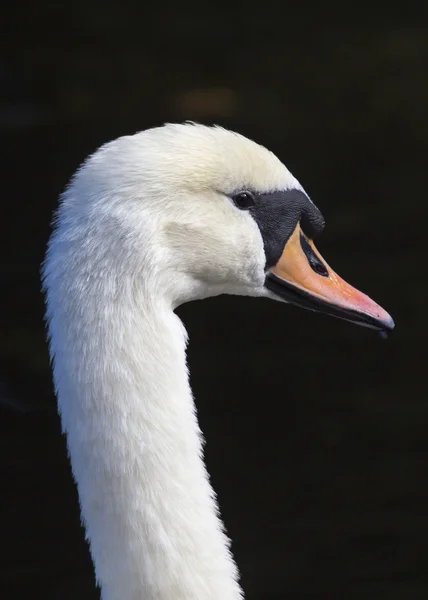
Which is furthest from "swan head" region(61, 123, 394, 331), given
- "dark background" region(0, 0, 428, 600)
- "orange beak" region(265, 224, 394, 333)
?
"dark background" region(0, 0, 428, 600)

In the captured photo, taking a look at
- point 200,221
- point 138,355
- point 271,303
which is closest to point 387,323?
point 200,221

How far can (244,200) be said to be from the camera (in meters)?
3.09

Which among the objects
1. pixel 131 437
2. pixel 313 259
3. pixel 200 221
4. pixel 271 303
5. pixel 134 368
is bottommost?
pixel 271 303

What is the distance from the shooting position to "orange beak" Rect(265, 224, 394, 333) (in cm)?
332

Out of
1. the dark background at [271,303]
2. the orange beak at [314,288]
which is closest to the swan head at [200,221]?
the orange beak at [314,288]

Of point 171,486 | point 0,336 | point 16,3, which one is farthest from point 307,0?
point 171,486

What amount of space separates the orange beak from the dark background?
A: 164 cm

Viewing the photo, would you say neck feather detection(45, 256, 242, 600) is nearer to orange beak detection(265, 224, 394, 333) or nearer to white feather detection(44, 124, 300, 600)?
white feather detection(44, 124, 300, 600)

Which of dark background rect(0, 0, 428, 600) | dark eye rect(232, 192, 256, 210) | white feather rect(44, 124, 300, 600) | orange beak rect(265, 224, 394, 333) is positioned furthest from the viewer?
dark background rect(0, 0, 428, 600)

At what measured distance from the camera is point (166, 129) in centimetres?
297

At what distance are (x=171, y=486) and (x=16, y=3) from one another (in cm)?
757

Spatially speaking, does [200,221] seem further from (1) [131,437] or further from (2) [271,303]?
(2) [271,303]

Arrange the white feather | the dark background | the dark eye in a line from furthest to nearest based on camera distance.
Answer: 1. the dark background
2. the dark eye
3. the white feather

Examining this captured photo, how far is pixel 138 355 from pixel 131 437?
0.54 feet
